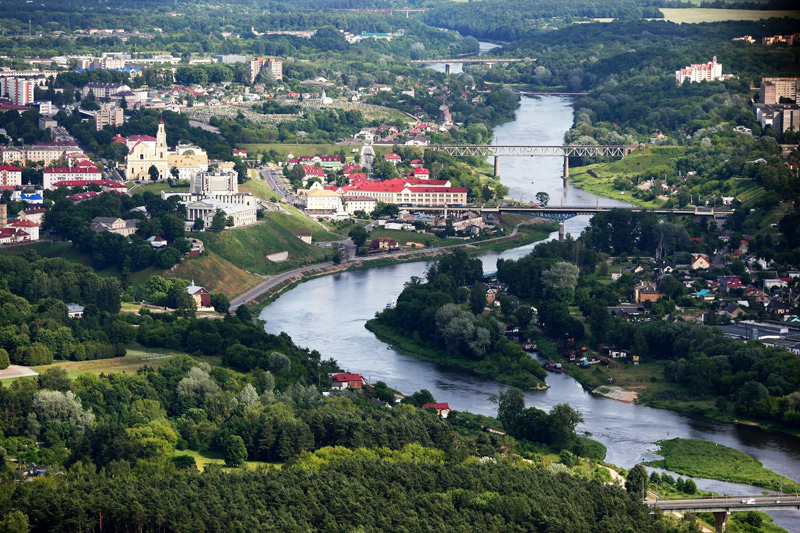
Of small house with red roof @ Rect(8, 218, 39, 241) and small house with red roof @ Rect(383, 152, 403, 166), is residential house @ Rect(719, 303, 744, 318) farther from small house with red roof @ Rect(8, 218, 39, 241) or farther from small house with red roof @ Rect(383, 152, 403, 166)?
small house with red roof @ Rect(383, 152, 403, 166)

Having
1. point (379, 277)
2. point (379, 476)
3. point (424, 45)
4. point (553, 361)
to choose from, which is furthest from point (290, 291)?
point (424, 45)

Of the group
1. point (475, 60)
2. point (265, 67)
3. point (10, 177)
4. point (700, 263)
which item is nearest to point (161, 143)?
point (10, 177)

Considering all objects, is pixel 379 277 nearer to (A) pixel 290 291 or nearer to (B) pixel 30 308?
(A) pixel 290 291

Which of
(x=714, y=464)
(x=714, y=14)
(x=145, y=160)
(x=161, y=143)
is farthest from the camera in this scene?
(x=714, y=14)

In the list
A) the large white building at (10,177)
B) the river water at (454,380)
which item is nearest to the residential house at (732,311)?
the river water at (454,380)

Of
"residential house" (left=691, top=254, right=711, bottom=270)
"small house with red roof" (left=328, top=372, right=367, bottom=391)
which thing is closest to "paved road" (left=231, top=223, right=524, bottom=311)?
"small house with red roof" (left=328, top=372, right=367, bottom=391)

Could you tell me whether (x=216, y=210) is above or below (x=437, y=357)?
above

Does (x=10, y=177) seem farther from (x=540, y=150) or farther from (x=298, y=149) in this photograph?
(x=540, y=150)
